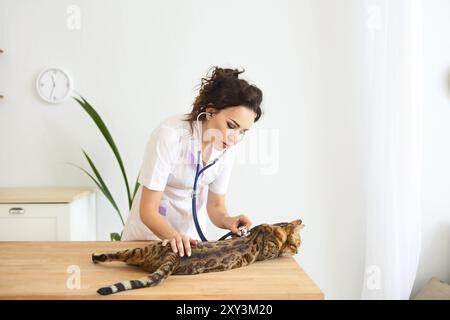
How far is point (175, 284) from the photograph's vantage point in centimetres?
121

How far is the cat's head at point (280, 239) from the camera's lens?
147cm

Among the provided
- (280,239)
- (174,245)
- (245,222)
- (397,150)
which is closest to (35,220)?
(245,222)

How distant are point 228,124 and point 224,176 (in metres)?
0.34

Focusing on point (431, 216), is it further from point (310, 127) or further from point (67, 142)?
point (67, 142)

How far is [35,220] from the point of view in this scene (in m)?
2.74

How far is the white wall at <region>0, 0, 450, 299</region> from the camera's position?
3207 millimetres

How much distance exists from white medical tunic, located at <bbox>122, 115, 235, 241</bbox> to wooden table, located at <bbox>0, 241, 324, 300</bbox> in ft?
1.06

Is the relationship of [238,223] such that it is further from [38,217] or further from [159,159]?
[38,217]

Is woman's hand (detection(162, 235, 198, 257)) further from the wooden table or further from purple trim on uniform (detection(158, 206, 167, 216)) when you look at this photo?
purple trim on uniform (detection(158, 206, 167, 216))

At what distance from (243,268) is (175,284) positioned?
25 centimetres

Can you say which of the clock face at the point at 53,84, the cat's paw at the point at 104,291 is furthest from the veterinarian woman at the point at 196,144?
the clock face at the point at 53,84

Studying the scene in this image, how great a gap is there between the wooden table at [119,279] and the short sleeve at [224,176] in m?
0.54

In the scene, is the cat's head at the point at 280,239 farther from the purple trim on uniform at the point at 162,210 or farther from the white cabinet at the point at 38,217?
the white cabinet at the point at 38,217
